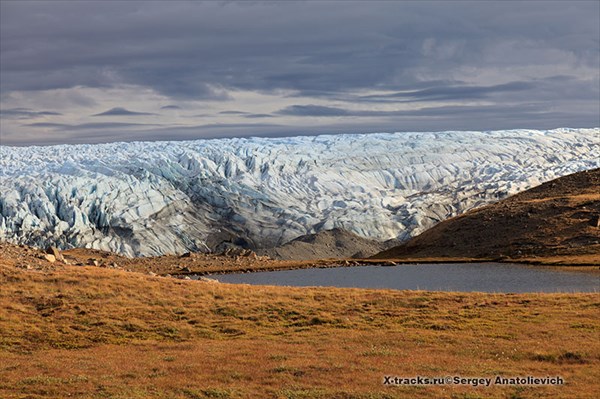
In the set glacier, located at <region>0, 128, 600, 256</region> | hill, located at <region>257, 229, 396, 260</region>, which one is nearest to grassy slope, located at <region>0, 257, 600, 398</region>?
hill, located at <region>257, 229, 396, 260</region>

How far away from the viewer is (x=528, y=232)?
102 m

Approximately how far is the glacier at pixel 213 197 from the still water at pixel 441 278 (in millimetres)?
74793

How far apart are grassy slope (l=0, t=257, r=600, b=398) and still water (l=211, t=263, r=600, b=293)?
41.3 ft

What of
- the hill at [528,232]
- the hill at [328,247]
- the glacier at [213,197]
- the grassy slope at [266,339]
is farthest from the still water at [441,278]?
the glacier at [213,197]

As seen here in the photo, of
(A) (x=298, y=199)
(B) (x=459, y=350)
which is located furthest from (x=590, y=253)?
(A) (x=298, y=199)

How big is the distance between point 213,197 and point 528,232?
90577 mm

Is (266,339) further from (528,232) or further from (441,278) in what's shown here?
(528,232)

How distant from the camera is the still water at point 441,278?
2358 inches

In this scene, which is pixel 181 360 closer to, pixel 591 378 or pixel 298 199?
pixel 591 378

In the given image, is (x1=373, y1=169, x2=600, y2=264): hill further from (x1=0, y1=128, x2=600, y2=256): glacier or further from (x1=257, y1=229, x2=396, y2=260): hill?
(x1=0, y1=128, x2=600, y2=256): glacier

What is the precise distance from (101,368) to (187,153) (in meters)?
163

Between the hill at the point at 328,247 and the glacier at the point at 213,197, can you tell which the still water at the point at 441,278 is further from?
the glacier at the point at 213,197

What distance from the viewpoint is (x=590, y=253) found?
88188mm

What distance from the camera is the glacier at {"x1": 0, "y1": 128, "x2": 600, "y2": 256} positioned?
6009 inches
